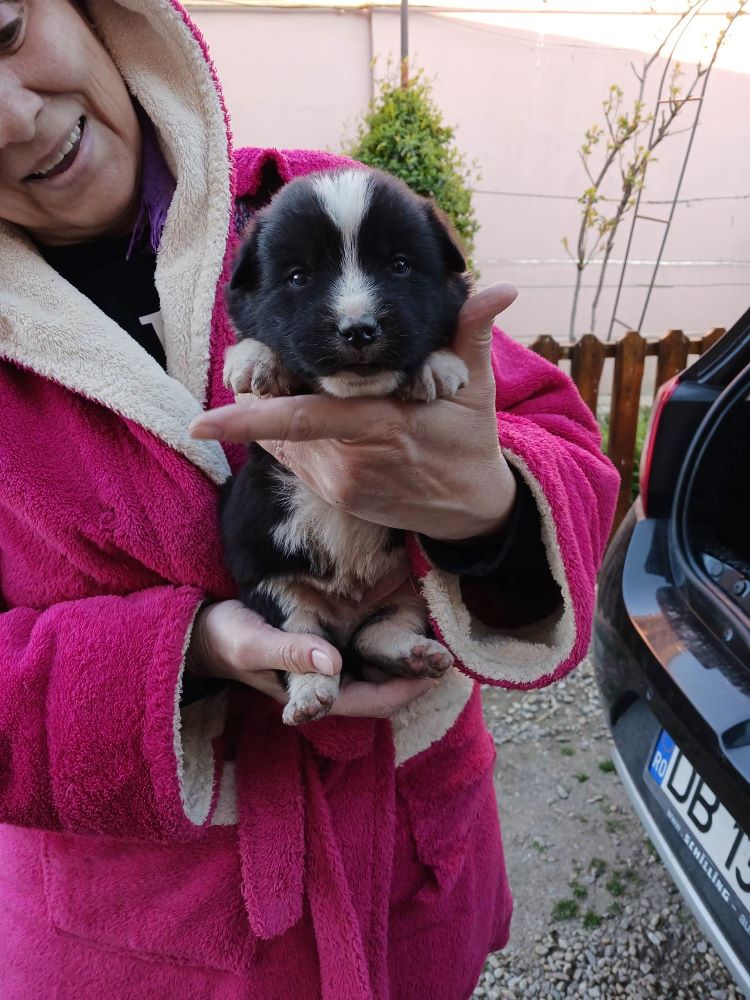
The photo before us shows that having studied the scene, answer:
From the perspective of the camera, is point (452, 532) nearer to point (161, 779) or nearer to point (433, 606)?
point (433, 606)

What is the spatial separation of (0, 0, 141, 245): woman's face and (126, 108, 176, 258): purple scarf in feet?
0.08

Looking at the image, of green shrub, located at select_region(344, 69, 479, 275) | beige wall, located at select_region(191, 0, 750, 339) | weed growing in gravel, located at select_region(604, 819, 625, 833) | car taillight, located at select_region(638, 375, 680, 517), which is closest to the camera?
car taillight, located at select_region(638, 375, 680, 517)

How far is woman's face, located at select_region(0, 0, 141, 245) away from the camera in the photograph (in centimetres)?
127

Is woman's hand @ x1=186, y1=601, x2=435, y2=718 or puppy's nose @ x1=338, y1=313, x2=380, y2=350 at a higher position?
puppy's nose @ x1=338, y1=313, x2=380, y2=350

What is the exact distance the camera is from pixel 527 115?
762 centimetres

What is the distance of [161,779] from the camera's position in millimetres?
1188

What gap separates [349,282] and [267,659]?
66 cm

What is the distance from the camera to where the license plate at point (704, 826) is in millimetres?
1605

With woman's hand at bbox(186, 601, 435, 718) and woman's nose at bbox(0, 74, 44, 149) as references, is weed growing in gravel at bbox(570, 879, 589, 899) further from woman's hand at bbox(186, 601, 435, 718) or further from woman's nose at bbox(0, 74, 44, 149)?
woman's nose at bbox(0, 74, 44, 149)

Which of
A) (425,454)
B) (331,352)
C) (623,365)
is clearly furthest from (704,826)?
(623,365)

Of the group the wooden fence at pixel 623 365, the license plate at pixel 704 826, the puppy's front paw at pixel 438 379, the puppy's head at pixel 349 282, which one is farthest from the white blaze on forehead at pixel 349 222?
the wooden fence at pixel 623 365

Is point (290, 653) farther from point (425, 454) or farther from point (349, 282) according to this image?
point (349, 282)

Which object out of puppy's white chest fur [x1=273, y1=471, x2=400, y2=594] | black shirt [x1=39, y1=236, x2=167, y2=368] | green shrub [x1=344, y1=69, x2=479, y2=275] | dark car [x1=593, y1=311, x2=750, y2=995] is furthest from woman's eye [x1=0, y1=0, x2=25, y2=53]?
green shrub [x1=344, y1=69, x2=479, y2=275]

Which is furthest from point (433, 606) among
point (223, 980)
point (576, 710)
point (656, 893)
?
point (576, 710)
